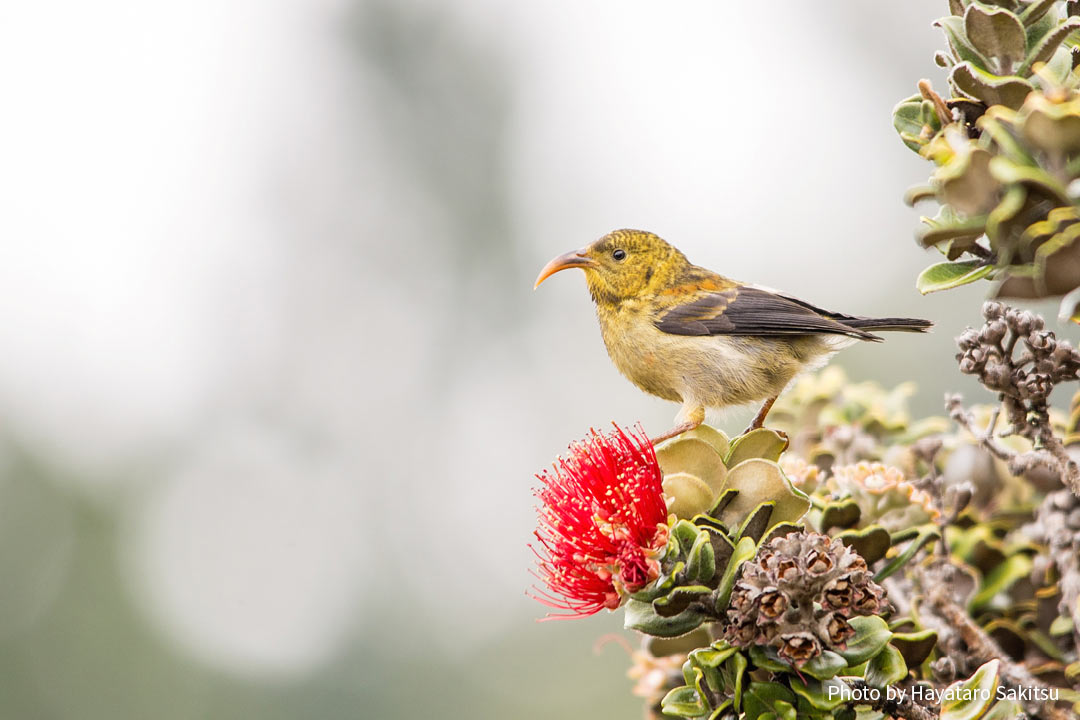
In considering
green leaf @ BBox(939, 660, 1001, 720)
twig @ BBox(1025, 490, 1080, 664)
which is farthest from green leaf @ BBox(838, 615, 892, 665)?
twig @ BBox(1025, 490, 1080, 664)

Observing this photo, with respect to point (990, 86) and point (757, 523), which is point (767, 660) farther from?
point (990, 86)

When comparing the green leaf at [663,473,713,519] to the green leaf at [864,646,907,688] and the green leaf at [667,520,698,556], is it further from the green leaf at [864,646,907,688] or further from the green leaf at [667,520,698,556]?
the green leaf at [864,646,907,688]

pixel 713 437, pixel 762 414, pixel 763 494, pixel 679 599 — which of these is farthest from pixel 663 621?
pixel 762 414

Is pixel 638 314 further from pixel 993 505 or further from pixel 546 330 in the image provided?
pixel 546 330

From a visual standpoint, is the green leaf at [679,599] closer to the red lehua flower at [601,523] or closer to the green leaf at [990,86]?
the red lehua flower at [601,523]

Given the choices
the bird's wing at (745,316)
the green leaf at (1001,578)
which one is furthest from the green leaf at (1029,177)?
the bird's wing at (745,316)

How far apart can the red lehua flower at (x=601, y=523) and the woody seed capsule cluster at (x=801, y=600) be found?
145mm

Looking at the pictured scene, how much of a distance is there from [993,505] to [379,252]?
13.2 metres

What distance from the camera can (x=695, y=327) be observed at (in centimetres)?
271

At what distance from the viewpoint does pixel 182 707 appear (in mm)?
10164

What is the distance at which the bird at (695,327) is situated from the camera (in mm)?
2557

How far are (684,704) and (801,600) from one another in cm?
26

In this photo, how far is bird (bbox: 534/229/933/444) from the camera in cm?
256

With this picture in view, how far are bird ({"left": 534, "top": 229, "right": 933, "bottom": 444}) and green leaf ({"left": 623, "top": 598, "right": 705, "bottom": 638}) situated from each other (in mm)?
1109
